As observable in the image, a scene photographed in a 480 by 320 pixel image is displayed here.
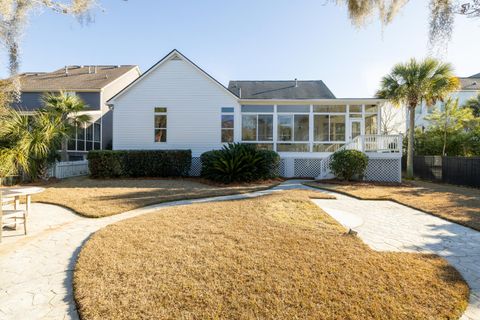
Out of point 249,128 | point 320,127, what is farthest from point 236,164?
point 320,127

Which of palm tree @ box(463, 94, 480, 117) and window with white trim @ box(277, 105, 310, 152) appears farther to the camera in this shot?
palm tree @ box(463, 94, 480, 117)

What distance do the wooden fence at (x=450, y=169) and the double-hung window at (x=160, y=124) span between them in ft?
54.6

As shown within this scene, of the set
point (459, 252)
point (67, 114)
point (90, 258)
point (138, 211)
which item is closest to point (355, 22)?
point (459, 252)

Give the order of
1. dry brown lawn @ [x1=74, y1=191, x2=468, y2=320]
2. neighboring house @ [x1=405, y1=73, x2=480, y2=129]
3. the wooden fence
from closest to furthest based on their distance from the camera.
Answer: dry brown lawn @ [x1=74, y1=191, x2=468, y2=320], the wooden fence, neighboring house @ [x1=405, y1=73, x2=480, y2=129]

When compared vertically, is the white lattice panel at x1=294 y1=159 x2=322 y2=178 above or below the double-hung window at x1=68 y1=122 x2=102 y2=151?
below

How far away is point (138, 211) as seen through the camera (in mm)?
6574

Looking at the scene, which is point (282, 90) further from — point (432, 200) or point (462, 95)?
point (462, 95)

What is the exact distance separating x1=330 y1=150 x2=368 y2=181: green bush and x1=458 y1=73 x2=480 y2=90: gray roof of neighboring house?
24.5 m

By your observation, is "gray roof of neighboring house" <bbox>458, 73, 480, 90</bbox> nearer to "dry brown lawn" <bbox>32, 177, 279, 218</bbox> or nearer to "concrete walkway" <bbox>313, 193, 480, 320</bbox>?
"concrete walkway" <bbox>313, 193, 480, 320</bbox>

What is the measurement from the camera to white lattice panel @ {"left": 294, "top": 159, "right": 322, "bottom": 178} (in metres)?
14.3

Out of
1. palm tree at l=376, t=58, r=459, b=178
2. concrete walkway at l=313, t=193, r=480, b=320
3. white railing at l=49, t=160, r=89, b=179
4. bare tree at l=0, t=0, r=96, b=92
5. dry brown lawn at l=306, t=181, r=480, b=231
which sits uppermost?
palm tree at l=376, t=58, r=459, b=178

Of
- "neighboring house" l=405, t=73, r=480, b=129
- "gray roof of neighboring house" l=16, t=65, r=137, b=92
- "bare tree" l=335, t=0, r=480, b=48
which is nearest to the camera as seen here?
"bare tree" l=335, t=0, r=480, b=48

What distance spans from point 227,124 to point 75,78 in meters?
16.9

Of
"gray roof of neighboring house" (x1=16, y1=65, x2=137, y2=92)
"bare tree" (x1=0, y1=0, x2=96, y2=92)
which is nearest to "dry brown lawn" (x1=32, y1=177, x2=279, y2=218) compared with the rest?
"bare tree" (x1=0, y1=0, x2=96, y2=92)
